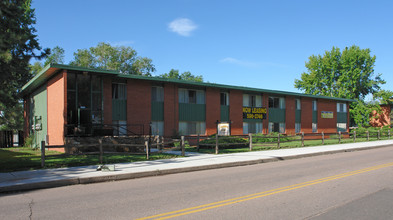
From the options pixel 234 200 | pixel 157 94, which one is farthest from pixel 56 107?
pixel 234 200

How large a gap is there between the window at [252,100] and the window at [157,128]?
32.7ft

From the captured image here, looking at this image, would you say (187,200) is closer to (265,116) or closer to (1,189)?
(1,189)

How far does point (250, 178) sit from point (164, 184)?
286 centimetres

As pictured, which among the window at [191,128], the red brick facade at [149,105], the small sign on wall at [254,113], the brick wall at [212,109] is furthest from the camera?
the small sign on wall at [254,113]

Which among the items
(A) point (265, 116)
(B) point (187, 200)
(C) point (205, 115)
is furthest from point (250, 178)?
(A) point (265, 116)

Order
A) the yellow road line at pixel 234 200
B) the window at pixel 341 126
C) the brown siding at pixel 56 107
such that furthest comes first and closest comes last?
the window at pixel 341 126, the brown siding at pixel 56 107, the yellow road line at pixel 234 200

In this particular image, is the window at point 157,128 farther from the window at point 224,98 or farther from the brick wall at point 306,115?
the brick wall at point 306,115

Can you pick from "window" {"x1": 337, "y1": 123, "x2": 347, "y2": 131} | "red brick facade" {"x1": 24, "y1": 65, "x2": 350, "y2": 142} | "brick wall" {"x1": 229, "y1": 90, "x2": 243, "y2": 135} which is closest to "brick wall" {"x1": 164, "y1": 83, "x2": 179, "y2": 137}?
"red brick facade" {"x1": 24, "y1": 65, "x2": 350, "y2": 142}

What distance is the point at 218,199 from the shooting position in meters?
7.15

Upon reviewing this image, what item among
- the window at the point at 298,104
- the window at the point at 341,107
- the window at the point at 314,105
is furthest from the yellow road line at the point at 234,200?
the window at the point at 341,107

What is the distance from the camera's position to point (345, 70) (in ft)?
193

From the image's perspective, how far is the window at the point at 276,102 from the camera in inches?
1361

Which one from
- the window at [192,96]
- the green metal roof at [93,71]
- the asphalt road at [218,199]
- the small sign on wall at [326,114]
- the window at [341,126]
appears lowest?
the asphalt road at [218,199]

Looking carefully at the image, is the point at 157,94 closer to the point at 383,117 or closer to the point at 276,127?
the point at 276,127
